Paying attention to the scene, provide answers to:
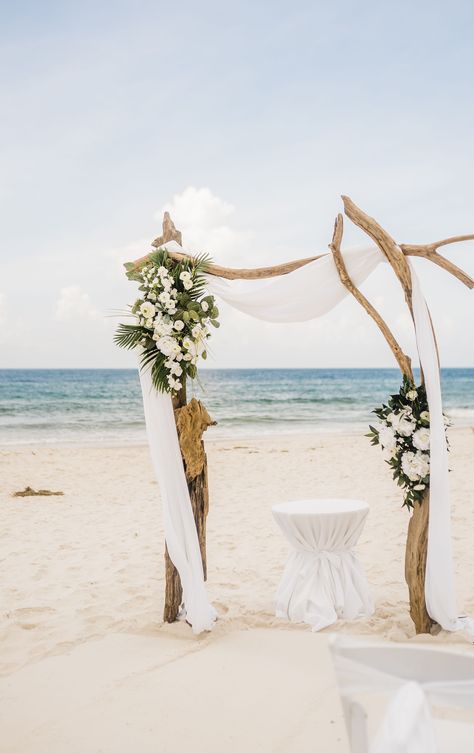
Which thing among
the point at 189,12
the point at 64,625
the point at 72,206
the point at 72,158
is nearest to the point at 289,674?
the point at 64,625

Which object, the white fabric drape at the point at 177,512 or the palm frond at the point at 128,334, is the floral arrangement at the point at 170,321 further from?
the white fabric drape at the point at 177,512

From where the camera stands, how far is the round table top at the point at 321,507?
4.57 metres

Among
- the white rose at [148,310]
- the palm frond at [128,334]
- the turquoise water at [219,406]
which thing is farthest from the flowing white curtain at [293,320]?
the turquoise water at [219,406]

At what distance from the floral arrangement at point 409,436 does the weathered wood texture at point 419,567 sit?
0.10 meters

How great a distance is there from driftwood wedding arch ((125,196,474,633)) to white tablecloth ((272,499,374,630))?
0.47 metres

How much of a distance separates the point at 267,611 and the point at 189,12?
25.6ft

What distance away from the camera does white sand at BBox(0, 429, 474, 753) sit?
13.6ft

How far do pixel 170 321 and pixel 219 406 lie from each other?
26.0m

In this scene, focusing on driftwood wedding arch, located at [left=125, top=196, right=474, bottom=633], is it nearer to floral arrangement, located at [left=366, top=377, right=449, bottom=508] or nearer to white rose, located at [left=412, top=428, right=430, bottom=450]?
floral arrangement, located at [left=366, top=377, right=449, bottom=508]

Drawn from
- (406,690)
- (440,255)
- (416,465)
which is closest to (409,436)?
(416,465)

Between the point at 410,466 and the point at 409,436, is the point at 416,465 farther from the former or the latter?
the point at 409,436

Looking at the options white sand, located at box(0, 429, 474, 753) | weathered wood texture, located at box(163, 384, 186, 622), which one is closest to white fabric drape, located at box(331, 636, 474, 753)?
white sand, located at box(0, 429, 474, 753)

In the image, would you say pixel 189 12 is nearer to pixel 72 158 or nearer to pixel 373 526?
pixel 72 158

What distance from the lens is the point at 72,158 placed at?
12180 mm
